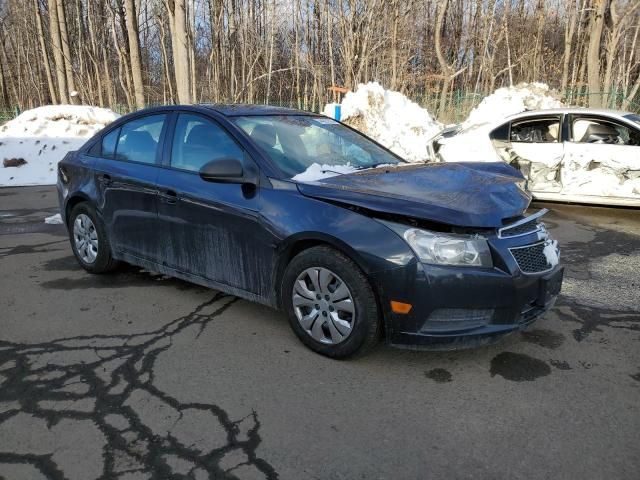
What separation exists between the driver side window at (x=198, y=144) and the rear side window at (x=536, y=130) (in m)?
6.03

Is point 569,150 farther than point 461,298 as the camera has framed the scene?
Yes

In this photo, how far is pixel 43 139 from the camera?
14852 millimetres

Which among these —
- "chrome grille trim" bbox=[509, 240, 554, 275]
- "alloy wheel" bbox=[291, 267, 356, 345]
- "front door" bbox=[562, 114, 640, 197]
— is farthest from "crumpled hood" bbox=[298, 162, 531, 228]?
"front door" bbox=[562, 114, 640, 197]

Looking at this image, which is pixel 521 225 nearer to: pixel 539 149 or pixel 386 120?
pixel 539 149

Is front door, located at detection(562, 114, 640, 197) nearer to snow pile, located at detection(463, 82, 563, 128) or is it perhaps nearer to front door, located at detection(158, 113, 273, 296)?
snow pile, located at detection(463, 82, 563, 128)

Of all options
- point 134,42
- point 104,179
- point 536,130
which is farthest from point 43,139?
point 536,130

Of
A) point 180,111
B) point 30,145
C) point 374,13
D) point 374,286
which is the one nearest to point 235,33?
point 374,13

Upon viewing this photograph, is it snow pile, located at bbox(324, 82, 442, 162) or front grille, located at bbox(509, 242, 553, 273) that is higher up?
snow pile, located at bbox(324, 82, 442, 162)

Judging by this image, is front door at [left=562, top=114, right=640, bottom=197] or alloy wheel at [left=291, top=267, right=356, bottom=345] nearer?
alloy wheel at [left=291, top=267, right=356, bottom=345]

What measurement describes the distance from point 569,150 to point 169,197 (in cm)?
638

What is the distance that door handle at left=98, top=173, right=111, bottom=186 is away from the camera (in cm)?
472

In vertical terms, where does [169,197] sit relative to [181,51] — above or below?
below

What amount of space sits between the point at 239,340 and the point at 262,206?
0.97 m

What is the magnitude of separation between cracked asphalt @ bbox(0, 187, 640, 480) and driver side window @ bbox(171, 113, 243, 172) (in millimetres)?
1204
